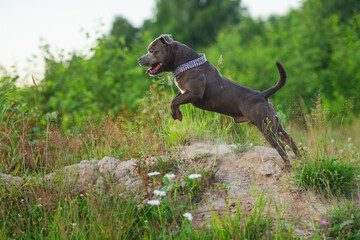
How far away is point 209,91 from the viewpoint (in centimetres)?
397

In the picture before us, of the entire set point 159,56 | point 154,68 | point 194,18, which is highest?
point 194,18

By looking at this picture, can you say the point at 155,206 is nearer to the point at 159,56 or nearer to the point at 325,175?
the point at 159,56

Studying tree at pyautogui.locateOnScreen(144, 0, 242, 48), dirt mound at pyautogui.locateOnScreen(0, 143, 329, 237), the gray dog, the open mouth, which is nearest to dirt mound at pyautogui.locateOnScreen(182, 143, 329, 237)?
dirt mound at pyautogui.locateOnScreen(0, 143, 329, 237)

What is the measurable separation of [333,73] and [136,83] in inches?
409

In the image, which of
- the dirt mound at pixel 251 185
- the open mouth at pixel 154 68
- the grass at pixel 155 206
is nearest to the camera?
the grass at pixel 155 206

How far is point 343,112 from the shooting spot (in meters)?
4.78

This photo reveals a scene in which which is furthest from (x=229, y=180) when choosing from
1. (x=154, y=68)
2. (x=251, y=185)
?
(x=154, y=68)

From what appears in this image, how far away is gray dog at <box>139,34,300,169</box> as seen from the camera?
154 inches

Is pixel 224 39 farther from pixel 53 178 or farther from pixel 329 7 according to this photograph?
pixel 53 178

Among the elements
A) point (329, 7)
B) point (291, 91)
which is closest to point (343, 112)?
point (291, 91)

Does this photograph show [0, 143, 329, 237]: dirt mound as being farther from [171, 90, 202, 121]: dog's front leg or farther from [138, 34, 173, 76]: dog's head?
[138, 34, 173, 76]: dog's head

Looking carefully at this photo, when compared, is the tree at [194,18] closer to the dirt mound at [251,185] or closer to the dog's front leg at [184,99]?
the dirt mound at [251,185]

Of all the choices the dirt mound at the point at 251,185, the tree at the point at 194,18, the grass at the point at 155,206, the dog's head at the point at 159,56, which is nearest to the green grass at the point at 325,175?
the grass at the point at 155,206

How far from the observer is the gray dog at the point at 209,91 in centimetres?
391
